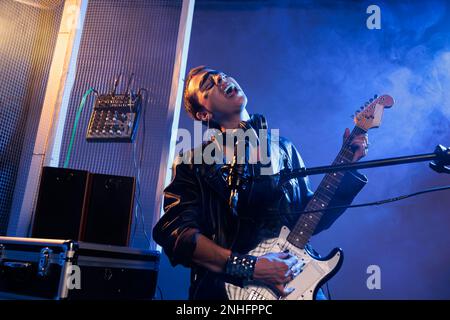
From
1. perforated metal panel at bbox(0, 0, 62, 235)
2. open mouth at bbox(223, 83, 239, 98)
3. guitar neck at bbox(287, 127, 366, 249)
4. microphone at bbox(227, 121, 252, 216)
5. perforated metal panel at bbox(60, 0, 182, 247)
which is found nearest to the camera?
microphone at bbox(227, 121, 252, 216)

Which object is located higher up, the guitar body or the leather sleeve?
the leather sleeve

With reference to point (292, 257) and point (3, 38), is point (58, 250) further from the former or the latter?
point (3, 38)

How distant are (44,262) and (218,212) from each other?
79 centimetres

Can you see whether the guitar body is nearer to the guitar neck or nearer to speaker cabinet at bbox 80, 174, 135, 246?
the guitar neck

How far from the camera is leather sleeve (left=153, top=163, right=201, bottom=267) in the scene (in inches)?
70.3

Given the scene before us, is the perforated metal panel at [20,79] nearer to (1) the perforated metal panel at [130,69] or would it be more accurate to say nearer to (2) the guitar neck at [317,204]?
(1) the perforated metal panel at [130,69]

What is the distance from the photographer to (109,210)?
1.92 m

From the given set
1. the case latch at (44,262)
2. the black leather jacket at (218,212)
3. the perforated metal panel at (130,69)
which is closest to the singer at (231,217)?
the black leather jacket at (218,212)

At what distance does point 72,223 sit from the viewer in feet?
6.06

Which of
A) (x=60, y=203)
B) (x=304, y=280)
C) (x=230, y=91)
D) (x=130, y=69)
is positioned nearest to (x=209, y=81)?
(x=230, y=91)

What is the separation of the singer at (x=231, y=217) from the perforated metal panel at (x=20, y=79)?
1104 mm

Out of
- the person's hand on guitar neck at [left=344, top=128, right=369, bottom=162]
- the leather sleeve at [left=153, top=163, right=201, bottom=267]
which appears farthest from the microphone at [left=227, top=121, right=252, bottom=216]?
the person's hand on guitar neck at [left=344, top=128, right=369, bottom=162]
